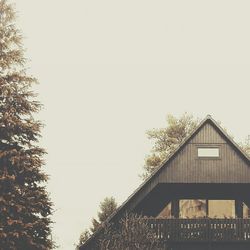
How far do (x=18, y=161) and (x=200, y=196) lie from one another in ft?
36.5

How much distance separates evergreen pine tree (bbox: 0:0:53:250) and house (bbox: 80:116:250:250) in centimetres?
545

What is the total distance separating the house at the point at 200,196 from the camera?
2414 cm

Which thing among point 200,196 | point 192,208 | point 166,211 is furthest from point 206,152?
point 166,211

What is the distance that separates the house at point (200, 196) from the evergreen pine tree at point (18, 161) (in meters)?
5.45

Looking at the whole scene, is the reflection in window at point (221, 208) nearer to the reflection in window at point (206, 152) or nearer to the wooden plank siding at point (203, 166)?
the wooden plank siding at point (203, 166)

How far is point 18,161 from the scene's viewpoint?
18.8 metres

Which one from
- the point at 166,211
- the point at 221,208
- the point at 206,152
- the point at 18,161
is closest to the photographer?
the point at 18,161

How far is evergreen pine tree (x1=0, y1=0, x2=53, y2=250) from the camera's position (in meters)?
18.2

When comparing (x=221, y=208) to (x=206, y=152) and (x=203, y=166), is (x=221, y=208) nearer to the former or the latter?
(x=203, y=166)

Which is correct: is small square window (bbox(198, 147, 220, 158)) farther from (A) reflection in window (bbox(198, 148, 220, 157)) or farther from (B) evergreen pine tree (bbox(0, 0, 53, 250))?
Answer: (B) evergreen pine tree (bbox(0, 0, 53, 250))

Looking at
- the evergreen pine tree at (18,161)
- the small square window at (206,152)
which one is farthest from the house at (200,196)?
the evergreen pine tree at (18,161)

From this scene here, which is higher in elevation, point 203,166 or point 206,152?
point 206,152

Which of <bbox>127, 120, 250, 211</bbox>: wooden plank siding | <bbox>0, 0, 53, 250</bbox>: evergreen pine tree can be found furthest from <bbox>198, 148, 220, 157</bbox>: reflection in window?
<bbox>0, 0, 53, 250</bbox>: evergreen pine tree

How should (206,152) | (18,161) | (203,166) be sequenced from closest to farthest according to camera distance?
(18,161) → (203,166) → (206,152)
